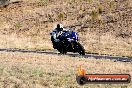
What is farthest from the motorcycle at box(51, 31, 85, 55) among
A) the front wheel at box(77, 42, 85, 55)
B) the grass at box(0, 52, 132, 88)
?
the grass at box(0, 52, 132, 88)

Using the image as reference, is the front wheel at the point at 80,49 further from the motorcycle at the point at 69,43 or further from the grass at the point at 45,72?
the grass at the point at 45,72

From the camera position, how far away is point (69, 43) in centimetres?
2450

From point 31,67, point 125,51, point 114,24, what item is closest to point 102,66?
point 31,67

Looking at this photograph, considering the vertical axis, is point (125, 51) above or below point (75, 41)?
below

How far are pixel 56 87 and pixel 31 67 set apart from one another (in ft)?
11.7

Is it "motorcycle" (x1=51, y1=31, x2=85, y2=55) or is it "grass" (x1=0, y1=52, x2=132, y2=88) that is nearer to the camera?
"grass" (x1=0, y1=52, x2=132, y2=88)

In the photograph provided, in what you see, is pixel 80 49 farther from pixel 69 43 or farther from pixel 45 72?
pixel 45 72

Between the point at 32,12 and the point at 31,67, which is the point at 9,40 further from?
the point at 31,67

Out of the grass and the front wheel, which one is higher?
the grass

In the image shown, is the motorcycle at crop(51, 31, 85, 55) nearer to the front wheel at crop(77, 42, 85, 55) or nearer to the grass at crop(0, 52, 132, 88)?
the front wheel at crop(77, 42, 85, 55)

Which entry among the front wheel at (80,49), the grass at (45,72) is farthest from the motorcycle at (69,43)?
the grass at (45,72)

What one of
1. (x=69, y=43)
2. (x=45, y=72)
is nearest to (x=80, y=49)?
(x=69, y=43)

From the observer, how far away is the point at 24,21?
4791 cm

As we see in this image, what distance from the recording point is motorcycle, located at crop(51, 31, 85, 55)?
79.5ft
